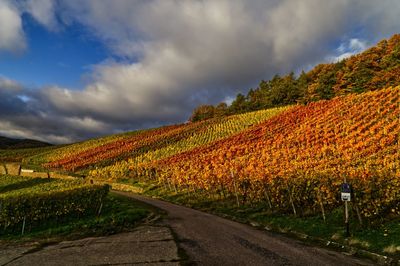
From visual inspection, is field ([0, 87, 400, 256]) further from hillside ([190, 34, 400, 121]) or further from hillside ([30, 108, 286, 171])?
hillside ([190, 34, 400, 121])

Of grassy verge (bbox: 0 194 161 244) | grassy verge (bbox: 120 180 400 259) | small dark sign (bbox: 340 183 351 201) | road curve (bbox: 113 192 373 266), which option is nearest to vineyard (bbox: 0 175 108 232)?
grassy verge (bbox: 0 194 161 244)

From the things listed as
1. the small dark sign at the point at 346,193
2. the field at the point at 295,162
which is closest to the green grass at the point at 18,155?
the field at the point at 295,162

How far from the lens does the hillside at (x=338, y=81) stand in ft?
251

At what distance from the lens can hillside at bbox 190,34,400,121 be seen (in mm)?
76625

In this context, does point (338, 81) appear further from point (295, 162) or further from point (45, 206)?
point (45, 206)

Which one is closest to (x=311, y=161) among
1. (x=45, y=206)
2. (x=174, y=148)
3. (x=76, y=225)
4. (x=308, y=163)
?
(x=308, y=163)

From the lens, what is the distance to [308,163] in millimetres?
32906

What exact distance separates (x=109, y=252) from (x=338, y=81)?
82.6 meters

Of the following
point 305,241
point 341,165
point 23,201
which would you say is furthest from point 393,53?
point 23,201

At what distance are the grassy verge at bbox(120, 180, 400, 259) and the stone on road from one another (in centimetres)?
721

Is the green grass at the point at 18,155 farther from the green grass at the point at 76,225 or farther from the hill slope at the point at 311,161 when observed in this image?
the green grass at the point at 76,225

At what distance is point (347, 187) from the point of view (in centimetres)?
1664

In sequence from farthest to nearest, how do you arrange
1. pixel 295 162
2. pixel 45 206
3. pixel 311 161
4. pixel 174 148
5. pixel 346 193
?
pixel 174 148 < pixel 295 162 < pixel 311 161 < pixel 45 206 < pixel 346 193

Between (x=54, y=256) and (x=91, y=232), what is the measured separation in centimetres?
509
